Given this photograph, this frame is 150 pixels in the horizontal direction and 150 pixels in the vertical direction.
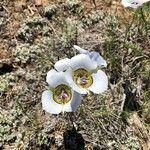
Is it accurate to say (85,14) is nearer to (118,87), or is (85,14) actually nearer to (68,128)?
(118,87)

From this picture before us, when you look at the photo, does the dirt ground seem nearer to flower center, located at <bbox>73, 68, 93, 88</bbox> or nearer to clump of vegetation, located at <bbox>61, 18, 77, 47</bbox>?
clump of vegetation, located at <bbox>61, 18, 77, 47</bbox>

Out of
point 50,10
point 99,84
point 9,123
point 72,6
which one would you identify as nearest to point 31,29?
point 50,10


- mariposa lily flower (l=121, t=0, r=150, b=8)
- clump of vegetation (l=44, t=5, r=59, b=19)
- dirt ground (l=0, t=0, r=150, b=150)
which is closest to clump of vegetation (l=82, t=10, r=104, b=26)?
dirt ground (l=0, t=0, r=150, b=150)

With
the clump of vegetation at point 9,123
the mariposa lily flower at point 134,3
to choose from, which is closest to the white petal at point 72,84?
the clump of vegetation at point 9,123

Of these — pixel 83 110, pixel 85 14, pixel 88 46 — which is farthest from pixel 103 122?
pixel 85 14

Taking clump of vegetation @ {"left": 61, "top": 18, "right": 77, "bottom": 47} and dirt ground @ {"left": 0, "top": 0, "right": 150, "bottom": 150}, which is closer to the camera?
dirt ground @ {"left": 0, "top": 0, "right": 150, "bottom": 150}

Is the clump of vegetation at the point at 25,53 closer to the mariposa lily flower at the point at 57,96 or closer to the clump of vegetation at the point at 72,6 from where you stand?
the clump of vegetation at the point at 72,6
